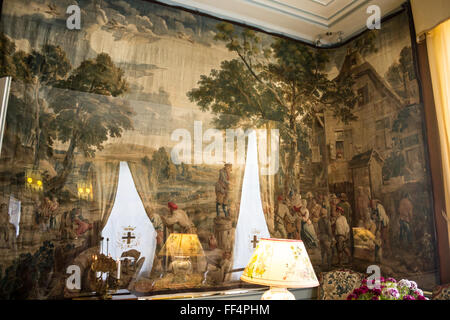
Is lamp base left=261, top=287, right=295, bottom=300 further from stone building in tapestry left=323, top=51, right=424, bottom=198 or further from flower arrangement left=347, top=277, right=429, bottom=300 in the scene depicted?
stone building in tapestry left=323, top=51, right=424, bottom=198

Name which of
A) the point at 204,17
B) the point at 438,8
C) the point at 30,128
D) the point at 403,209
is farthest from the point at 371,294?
the point at 204,17

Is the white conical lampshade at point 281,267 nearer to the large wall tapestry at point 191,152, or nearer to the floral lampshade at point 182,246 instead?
the large wall tapestry at point 191,152

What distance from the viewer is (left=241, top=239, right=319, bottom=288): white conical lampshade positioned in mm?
3143

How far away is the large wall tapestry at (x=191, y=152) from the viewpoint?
512cm

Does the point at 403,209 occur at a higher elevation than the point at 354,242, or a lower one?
higher

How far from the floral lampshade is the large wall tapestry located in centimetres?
2

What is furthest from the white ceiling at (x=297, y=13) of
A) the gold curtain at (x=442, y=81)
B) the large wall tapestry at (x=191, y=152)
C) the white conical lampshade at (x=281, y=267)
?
the white conical lampshade at (x=281, y=267)

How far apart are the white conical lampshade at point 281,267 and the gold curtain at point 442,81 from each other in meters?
3.53

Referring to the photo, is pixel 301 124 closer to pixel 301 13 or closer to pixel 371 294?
pixel 301 13

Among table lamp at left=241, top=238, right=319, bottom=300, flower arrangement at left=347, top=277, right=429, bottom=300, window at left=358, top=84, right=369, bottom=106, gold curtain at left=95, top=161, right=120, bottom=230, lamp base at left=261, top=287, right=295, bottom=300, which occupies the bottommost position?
flower arrangement at left=347, top=277, right=429, bottom=300

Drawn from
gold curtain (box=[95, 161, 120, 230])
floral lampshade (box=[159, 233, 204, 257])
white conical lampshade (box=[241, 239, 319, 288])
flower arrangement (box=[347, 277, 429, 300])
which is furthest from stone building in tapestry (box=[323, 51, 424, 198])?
gold curtain (box=[95, 161, 120, 230])

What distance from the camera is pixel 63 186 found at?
17.1 ft

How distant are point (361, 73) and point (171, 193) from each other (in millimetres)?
4979

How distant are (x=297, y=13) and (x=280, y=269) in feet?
20.0
